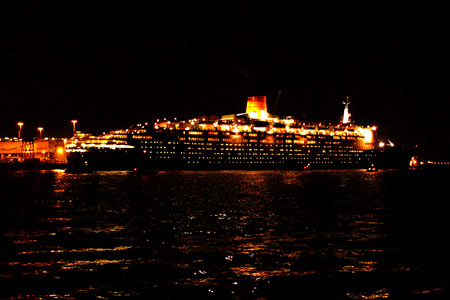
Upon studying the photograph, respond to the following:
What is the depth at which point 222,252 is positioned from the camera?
14.4 meters

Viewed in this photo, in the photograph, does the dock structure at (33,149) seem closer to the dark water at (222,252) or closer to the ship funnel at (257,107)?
the ship funnel at (257,107)

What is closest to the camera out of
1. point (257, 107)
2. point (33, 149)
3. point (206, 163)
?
point (206, 163)

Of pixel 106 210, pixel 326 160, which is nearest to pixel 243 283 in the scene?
pixel 106 210

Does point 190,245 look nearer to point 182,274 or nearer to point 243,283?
point 182,274

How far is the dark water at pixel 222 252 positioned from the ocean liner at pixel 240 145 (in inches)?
2096

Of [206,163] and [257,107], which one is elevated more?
[257,107]

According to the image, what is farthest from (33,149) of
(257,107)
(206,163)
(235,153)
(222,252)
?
(222,252)

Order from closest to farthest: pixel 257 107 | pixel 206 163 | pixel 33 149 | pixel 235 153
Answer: pixel 206 163 → pixel 235 153 → pixel 257 107 → pixel 33 149

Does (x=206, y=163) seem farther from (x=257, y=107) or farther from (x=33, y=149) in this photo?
(x=33, y=149)

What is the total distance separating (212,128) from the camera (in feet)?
297

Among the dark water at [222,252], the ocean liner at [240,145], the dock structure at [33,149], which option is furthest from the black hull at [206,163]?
the dark water at [222,252]

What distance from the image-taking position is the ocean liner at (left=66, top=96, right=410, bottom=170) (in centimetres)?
7981

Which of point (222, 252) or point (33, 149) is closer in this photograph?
point (222, 252)

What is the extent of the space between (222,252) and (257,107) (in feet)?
299
